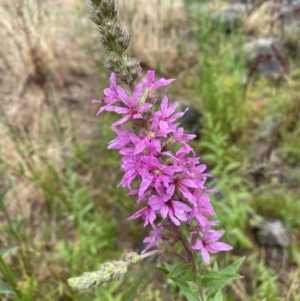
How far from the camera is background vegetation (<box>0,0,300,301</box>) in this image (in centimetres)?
323

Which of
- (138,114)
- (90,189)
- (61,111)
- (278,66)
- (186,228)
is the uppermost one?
(138,114)

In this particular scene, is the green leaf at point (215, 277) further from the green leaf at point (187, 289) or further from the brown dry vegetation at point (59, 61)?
the brown dry vegetation at point (59, 61)

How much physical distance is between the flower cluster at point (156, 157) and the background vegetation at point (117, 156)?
59 centimetres

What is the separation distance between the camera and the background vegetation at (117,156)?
10.6ft

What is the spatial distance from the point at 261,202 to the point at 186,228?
82.4 inches

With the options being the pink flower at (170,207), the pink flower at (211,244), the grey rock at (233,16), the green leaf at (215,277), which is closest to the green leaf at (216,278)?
the green leaf at (215,277)

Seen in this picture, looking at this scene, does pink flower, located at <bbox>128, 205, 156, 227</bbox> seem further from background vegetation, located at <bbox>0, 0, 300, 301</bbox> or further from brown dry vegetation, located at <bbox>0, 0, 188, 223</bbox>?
brown dry vegetation, located at <bbox>0, 0, 188, 223</bbox>

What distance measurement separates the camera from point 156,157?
5.33 feet

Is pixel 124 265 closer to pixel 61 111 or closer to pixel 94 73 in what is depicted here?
pixel 61 111

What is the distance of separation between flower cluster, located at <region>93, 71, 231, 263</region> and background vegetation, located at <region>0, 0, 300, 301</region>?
1.95ft

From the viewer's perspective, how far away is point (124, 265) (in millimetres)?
1608

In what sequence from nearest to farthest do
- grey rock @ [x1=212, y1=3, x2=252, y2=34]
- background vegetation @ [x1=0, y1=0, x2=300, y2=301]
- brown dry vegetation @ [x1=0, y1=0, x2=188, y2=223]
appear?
background vegetation @ [x1=0, y1=0, x2=300, y2=301] < brown dry vegetation @ [x1=0, y1=0, x2=188, y2=223] < grey rock @ [x1=212, y1=3, x2=252, y2=34]

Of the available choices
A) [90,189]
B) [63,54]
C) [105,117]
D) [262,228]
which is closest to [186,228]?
[262,228]

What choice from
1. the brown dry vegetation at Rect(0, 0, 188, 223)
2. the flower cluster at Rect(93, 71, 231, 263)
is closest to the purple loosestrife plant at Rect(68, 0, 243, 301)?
the flower cluster at Rect(93, 71, 231, 263)
